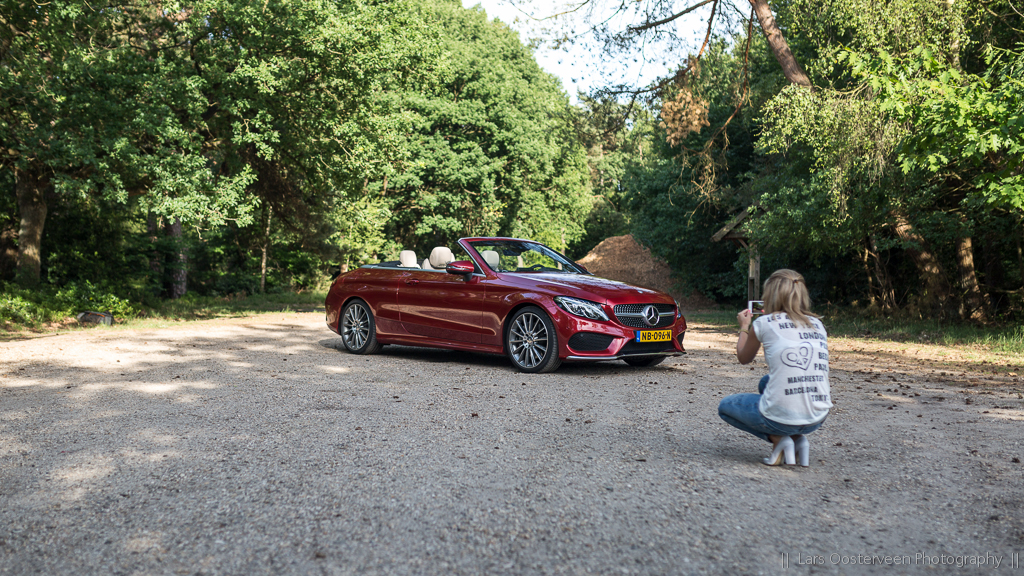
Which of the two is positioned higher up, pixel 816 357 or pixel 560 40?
pixel 560 40

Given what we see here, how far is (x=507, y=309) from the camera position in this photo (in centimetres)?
945

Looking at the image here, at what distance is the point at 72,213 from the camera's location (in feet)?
69.6

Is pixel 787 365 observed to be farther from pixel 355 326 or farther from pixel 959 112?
pixel 355 326

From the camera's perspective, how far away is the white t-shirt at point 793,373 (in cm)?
473

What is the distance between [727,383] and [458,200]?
1010 inches

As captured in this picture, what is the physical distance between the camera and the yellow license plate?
9.07 metres

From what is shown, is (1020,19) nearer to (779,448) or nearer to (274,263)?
(779,448)

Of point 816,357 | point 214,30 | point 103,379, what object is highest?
point 214,30

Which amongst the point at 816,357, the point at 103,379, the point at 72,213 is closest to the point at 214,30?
the point at 72,213

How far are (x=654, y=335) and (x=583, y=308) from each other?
954mm

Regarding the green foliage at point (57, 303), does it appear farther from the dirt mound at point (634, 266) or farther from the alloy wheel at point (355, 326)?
the dirt mound at point (634, 266)

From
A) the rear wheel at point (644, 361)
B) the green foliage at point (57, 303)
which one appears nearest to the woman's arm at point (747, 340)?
the rear wheel at point (644, 361)

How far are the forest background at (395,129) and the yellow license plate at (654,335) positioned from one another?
415 cm

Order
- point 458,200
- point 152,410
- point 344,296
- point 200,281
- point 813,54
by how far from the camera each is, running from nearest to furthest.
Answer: point 152,410
point 344,296
point 813,54
point 200,281
point 458,200
